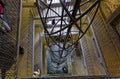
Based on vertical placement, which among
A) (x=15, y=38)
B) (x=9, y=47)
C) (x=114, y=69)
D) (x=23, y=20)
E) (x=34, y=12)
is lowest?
(x=114, y=69)

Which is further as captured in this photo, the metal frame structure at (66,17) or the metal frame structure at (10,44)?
the metal frame structure at (10,44)

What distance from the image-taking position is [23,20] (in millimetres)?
2354

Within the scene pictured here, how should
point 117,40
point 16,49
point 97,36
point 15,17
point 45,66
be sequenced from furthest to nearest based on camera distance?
1. point 45,66
2. point 97,36
3. point 117,40
4. point 15,17
5. point 16,49

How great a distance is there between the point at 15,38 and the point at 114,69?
117 cm

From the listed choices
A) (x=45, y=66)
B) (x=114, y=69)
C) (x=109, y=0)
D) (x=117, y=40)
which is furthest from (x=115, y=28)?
(x=45, y=66)

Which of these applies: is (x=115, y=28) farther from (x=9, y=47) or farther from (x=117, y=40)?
(x=9, y=47)

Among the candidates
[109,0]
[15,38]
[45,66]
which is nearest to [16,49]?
[15,38]

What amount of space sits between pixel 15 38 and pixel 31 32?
3.50 ft

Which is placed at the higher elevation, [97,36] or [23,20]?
[23,20]

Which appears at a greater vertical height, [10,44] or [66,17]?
[66,17]

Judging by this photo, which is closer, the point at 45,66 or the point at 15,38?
the point at 15,38

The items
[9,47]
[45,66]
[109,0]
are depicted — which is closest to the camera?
[9,47]

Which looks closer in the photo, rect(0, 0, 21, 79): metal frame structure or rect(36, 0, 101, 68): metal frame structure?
rect(36, 0, 101, 68): metal frame structure

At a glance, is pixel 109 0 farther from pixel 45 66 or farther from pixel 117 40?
pixel 45 66
